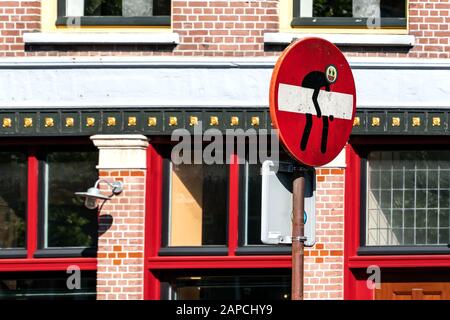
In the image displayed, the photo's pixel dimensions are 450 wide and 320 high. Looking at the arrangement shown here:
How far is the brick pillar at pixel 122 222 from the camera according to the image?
1350cm

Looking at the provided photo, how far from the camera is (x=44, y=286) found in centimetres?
1384

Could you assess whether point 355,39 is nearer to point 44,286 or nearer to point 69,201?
point 69,201

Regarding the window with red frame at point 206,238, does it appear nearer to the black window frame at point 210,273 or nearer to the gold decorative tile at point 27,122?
the black window frame at point 210,273

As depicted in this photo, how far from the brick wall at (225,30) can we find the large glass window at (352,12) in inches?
7.5

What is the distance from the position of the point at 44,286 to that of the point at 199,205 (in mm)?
1644

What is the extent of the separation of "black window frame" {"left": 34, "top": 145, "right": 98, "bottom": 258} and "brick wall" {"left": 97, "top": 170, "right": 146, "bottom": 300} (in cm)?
27

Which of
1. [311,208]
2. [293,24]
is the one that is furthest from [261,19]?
[311,208]

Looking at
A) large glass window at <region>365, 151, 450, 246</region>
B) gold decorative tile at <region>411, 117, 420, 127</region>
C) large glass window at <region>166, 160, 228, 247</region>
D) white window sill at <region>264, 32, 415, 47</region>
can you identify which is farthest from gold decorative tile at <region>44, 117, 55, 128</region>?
gold decorative tile at <region>411, 117, 420, 127</region>

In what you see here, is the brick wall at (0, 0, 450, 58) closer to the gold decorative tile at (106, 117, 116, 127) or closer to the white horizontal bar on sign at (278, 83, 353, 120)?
the gold decorative tile at (106, 117, 116, 127)

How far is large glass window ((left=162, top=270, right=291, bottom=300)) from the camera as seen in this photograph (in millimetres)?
13703

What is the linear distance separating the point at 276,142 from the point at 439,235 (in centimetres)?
179

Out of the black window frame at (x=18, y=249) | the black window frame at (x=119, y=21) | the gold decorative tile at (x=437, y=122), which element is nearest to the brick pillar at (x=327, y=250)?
the gold decorative tile at (x=437, y=122)

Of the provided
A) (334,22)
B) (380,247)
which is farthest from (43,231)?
(334,22)
